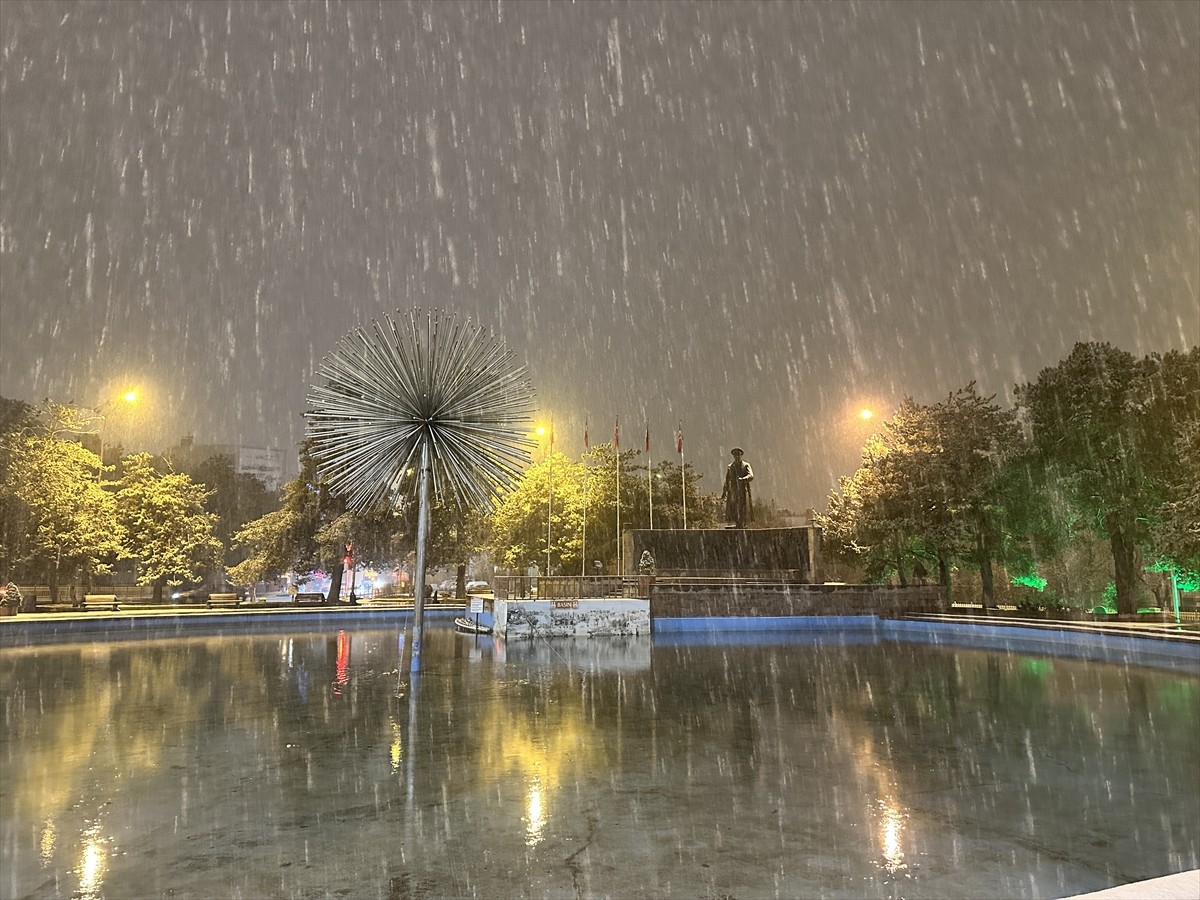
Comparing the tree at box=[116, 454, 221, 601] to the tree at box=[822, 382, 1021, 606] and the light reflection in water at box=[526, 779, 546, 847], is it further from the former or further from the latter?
the light reflection in water at box=[526, 779, 546, 847]

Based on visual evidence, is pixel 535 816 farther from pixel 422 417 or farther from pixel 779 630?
pixel 779 630

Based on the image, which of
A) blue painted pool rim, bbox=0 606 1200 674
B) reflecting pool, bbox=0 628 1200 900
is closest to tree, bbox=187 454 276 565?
blue painted pool rim, bbox=0 606 1200 674

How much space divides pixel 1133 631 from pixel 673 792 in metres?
23.0

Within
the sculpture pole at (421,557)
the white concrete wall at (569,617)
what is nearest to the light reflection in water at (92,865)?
the sculpture pole at (421,557)

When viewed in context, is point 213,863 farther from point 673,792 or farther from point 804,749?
point 804,749

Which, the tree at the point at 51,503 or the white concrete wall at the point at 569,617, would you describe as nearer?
the white concrete wall at the point at 569,617

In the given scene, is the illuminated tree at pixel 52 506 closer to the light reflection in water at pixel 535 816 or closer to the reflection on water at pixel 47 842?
the reflection on water at pixel 47 842

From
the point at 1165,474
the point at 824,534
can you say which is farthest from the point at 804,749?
the point at 824,534

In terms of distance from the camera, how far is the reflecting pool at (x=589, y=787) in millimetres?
6000

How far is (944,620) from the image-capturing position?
32.4 m

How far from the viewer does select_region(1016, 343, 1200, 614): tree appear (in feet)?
108

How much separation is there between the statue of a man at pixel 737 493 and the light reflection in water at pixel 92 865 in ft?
122

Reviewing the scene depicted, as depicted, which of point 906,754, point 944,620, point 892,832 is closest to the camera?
point 892,832

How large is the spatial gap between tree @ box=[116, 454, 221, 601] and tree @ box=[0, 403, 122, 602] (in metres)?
1.85
